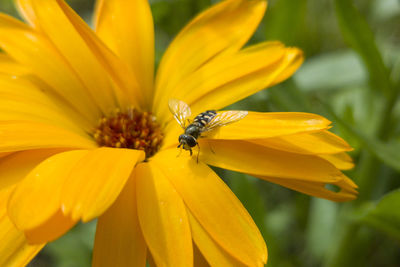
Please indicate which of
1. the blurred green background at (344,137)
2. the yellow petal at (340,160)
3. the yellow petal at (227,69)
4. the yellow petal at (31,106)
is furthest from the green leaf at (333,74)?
the yellow petal at (31,106)

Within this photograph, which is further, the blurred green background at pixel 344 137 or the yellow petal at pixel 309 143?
the blurred green background at pixel 344 137

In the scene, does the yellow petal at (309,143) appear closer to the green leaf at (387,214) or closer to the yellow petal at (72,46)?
the green leaf at (387,214)

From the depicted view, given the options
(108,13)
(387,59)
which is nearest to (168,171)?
(108,13)

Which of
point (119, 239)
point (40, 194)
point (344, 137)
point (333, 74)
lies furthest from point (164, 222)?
point (333, 74)

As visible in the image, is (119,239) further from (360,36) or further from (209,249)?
(360,36)

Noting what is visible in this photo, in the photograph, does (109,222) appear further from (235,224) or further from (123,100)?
(123,100)
